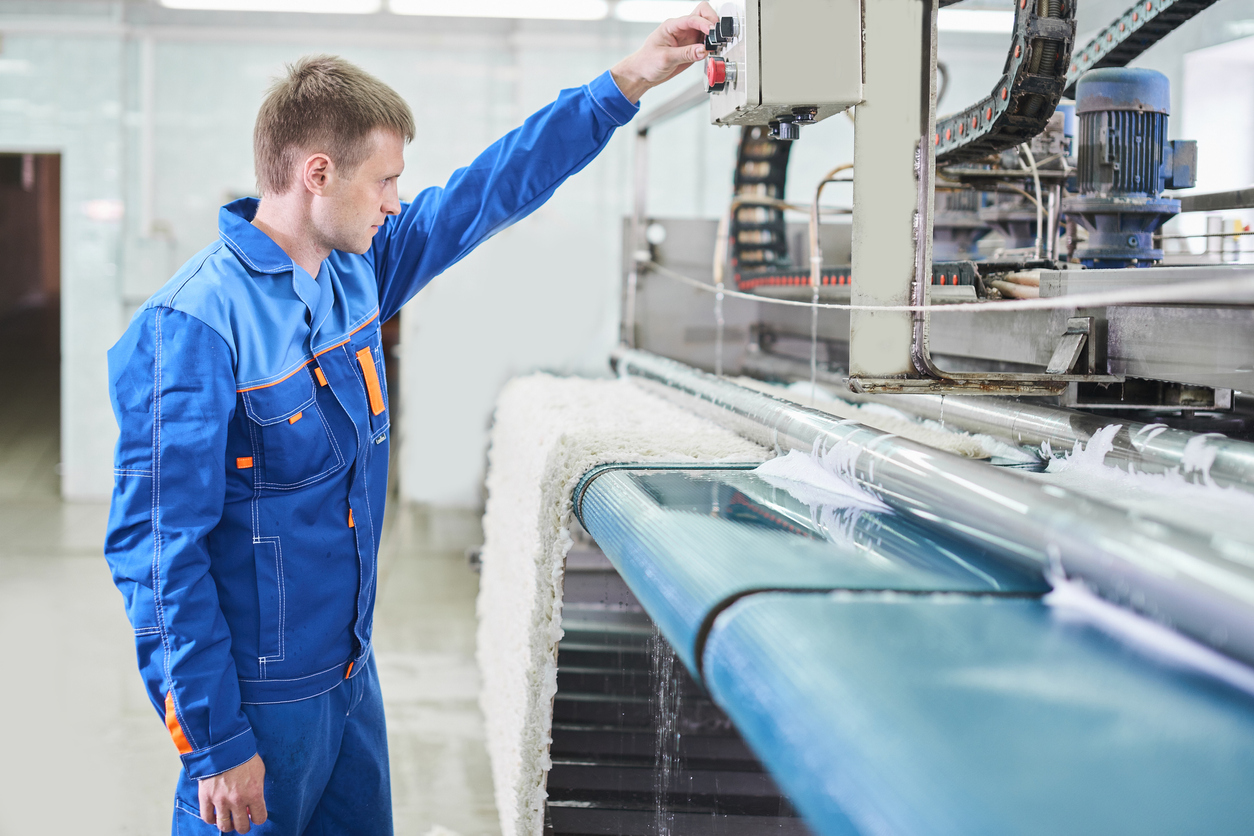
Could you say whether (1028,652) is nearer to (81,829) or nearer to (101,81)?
(81,829)

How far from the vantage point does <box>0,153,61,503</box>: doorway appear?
5.69 metres

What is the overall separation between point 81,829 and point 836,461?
76.0 inches

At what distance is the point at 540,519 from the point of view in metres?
1.32

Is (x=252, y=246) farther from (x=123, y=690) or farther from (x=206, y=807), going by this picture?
(x=123, y=690)

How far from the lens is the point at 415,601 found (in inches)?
142

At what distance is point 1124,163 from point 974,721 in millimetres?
1367

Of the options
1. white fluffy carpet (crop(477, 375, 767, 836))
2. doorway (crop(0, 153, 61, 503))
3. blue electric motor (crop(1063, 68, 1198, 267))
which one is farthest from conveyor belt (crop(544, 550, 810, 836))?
doorway (crop(0, 153, 61, 503))

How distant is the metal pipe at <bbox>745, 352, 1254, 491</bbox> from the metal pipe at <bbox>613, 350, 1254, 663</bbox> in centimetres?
27

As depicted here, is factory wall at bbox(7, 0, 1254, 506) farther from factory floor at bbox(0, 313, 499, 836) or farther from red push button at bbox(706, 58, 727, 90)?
red push button at bbox(706, 58, 727, 90)

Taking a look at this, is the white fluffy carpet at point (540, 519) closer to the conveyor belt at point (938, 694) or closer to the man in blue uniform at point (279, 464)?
the man in blue uniform at point (279, 464)

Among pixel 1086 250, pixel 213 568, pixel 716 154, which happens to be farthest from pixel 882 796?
pixel 716 154

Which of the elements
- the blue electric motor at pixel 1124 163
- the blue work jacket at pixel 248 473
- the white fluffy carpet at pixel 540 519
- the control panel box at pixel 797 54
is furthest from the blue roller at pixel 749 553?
the blue electric motor at pixel 1124 163

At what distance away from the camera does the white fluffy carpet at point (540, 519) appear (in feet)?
4.17

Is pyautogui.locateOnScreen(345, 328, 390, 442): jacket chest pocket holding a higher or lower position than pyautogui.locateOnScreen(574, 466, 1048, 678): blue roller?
higher
